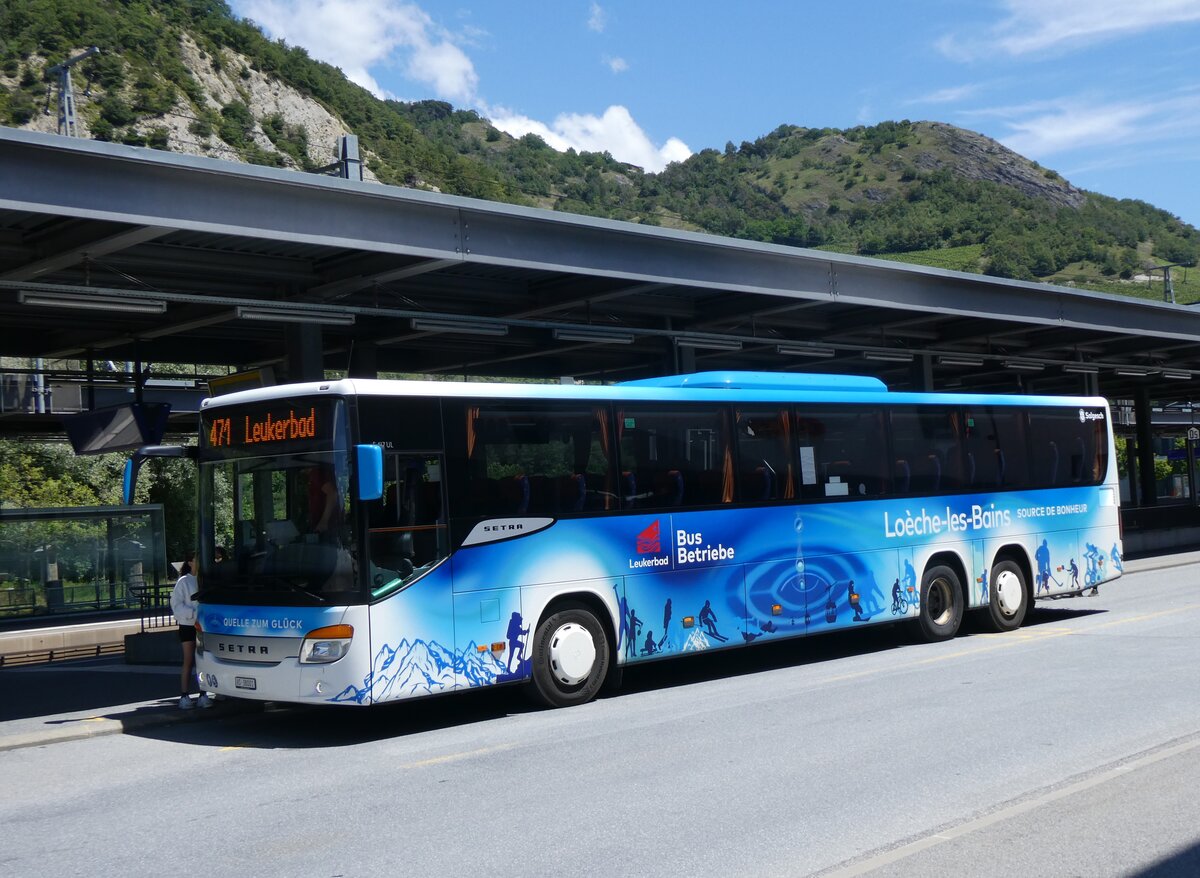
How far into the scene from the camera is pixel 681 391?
539 inches

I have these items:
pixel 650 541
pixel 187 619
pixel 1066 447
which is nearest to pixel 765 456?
pixel 650 541

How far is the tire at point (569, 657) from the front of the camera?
1205 cm

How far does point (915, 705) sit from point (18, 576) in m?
19.6

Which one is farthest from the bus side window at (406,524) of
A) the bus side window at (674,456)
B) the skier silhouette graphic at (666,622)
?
the skier silhouette graphic at (666,622)

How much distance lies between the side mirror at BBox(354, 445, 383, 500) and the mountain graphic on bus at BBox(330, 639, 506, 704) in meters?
1.49

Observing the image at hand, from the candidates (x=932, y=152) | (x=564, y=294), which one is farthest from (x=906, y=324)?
(x=932, y=152)

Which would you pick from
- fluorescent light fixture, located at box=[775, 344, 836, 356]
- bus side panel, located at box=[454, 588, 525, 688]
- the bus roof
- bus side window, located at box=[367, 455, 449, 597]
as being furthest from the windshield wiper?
fluorescent light fixture, located at box=[775, 344, 836, 356]

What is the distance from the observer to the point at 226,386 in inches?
612

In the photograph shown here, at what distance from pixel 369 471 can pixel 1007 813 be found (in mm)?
5582

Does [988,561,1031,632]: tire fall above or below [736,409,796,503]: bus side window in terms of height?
below

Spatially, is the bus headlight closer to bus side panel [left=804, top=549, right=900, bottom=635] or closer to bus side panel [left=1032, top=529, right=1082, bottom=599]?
bus side panel [left=804, top=549, right=900, bottom=635]

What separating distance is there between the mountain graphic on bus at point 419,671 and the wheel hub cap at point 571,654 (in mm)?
779

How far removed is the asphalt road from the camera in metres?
6.53

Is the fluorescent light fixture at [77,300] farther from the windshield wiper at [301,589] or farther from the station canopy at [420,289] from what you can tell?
the windshield wiper at [301,589]
